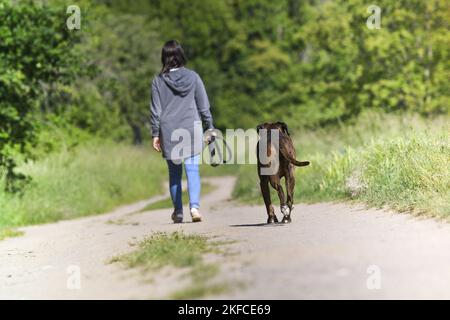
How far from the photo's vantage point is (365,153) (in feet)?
42.7

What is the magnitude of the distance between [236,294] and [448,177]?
4.55 m

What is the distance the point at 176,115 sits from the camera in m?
10.5

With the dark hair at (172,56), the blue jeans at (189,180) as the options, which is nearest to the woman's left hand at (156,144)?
the blue jeans at (189,180)

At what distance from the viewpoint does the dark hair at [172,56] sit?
10.4m

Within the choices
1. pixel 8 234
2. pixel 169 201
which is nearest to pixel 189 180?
pixel 8 234

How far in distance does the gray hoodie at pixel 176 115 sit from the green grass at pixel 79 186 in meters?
6.16

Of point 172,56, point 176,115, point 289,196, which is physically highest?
point 172,56

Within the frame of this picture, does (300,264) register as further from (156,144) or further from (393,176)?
(156,144)

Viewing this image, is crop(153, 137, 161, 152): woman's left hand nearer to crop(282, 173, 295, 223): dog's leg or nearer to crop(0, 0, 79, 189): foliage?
crop(282, 173, 295, 223): dog's leg

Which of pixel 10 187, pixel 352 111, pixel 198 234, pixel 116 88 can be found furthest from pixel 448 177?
pixel 352 111

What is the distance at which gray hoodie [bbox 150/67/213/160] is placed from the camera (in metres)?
10.5

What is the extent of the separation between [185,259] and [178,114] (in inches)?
169

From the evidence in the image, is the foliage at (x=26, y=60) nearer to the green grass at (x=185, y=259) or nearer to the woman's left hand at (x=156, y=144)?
the woman's left hand at (x=156, y=144)
